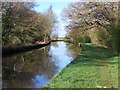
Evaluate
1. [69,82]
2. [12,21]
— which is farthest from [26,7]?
[69,82]

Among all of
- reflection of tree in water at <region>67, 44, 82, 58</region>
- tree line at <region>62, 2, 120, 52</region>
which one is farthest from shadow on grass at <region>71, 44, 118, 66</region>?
reflection of tree in water at <region>67, 44, 82, 58</region>

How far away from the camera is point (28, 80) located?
12.1m

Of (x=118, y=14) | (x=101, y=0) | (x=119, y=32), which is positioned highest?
(x=101, y=0)

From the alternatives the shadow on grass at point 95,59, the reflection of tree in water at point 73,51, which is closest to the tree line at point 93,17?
the shadow on grass at point 95,59

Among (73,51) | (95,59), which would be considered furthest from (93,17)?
(95,59)

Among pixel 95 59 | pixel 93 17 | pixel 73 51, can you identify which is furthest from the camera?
pixel 73 51

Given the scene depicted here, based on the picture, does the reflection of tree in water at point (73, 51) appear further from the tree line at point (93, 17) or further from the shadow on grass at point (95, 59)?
the shadow on grass at point (95, 59)

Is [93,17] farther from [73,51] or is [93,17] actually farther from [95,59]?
[95,59]

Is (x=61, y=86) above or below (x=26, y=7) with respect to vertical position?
below

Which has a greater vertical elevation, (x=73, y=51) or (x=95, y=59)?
(x=95, y=59)

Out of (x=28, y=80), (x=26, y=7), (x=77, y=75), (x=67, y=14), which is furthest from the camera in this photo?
(x=67, y=14)

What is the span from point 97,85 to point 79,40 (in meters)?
55.7

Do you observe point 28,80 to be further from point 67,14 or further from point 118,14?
point 67,14

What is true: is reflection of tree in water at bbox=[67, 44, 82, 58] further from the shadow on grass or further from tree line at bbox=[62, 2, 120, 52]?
the shadow on grass
